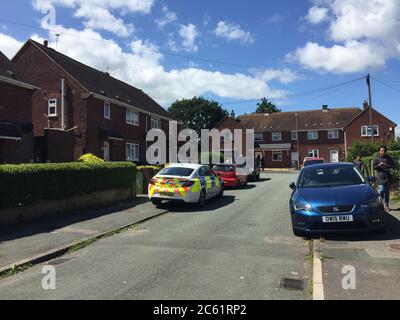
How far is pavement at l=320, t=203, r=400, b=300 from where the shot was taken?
504 centimetres

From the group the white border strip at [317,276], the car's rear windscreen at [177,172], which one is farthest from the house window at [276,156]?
the white border strip at [317,276]

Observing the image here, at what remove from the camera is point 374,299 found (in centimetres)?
480

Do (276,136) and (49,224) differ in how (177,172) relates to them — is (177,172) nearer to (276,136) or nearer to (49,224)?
(49,224)

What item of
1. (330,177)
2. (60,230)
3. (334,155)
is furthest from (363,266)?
(334,155)

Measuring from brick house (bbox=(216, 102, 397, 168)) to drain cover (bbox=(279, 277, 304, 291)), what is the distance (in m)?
49.0

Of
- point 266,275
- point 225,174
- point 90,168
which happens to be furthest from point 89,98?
point 266,275

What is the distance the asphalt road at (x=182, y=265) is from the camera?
521 centimetres

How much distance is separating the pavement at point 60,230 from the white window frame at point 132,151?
19068 mm

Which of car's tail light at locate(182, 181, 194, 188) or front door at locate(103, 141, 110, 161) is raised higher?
front door at locate(103, 141, 110, 161)

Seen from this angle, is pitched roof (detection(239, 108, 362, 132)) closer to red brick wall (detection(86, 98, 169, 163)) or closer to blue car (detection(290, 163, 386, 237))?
red brick wall (detection(86, 98, 169, 163))

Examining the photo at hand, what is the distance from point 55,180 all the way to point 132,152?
71.3 feet

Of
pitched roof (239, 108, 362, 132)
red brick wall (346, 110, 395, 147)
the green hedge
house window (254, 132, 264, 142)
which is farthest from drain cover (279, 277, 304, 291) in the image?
house window (254, 132, 264, 142)

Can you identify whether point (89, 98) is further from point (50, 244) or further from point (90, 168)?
point (50, 244)

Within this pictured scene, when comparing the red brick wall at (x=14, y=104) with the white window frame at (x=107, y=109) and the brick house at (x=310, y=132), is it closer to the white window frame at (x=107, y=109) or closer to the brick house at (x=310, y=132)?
the white window frame at (x=107, y=109)
